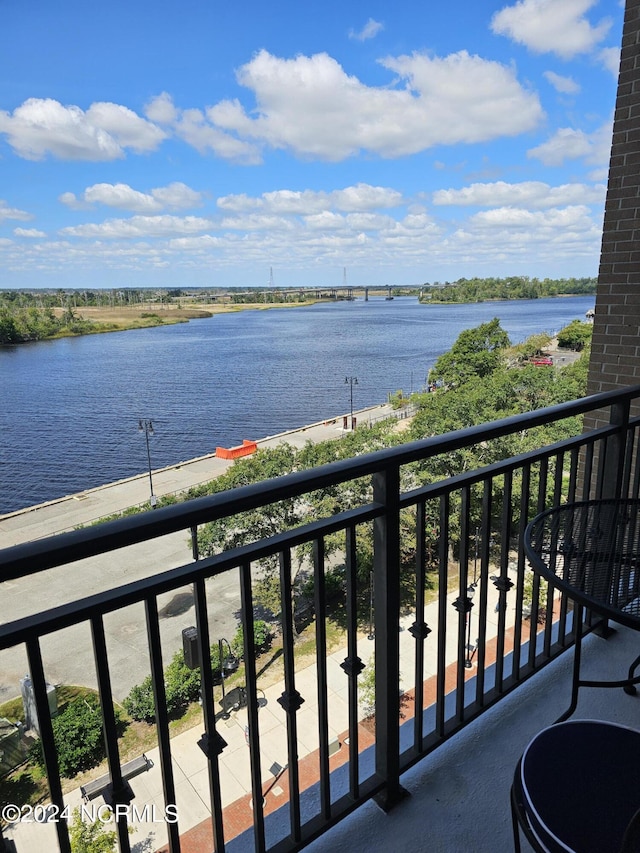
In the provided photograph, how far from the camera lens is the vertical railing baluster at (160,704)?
2.74 feet

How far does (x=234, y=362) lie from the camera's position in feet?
222

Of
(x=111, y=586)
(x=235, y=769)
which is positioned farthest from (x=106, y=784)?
(x=111, y=586)

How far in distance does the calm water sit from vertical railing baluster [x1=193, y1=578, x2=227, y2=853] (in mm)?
34442

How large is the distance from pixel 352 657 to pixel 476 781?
0.60 m

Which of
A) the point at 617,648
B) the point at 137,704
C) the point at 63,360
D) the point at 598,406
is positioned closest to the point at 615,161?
the point at 598,406

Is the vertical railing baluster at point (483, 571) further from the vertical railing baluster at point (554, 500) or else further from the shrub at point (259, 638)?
the shrub at point (259, 638)

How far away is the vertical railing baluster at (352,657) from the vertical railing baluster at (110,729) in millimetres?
495

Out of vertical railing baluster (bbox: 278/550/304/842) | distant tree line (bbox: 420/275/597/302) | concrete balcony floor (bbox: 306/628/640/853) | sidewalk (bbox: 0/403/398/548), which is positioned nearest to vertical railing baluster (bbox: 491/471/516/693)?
concrete balcony floor (bbox: 306/628/640/853)

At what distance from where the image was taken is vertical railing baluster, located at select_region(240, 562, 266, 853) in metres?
0.96

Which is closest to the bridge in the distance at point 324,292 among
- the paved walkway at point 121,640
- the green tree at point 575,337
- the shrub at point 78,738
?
the green tree at point 575,337

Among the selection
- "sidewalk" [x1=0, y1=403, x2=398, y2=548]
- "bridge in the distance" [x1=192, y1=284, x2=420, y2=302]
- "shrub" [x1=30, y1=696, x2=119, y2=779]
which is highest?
"bridge in the distance" [x1=192, y1=284, x2=420, y2=302]

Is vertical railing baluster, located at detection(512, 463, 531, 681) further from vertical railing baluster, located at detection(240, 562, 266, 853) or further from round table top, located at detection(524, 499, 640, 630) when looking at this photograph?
vertical railing baluster, located at detection(240, 562, 266, 853)

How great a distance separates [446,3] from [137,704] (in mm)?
16976

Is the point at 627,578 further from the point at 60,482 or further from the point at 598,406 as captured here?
the point at 60,482
